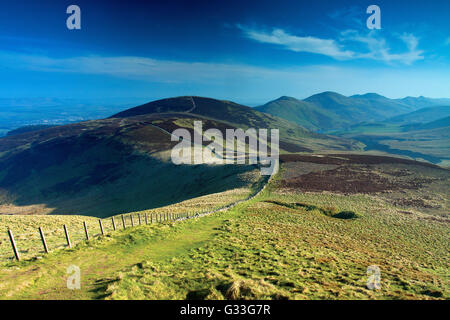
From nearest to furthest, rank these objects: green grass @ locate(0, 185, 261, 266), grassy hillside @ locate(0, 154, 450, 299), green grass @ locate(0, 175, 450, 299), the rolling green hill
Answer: green grass @ locate(0, 175, 450, 299) < grassy hillside @ locate(0, 154, 450, 299) < green grass @ locate(0, 185, 261, 266) < the rolling green hill

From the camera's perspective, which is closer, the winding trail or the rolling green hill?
the winding trail

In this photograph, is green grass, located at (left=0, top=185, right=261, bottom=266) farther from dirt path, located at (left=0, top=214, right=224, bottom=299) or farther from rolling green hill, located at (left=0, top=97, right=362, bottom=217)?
rolling green hill, located at (left=0, top=97, right=362, bottom=217)

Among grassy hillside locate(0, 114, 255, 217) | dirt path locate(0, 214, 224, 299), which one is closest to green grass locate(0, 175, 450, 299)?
dirt path locate(0, 214, 224, 299)
